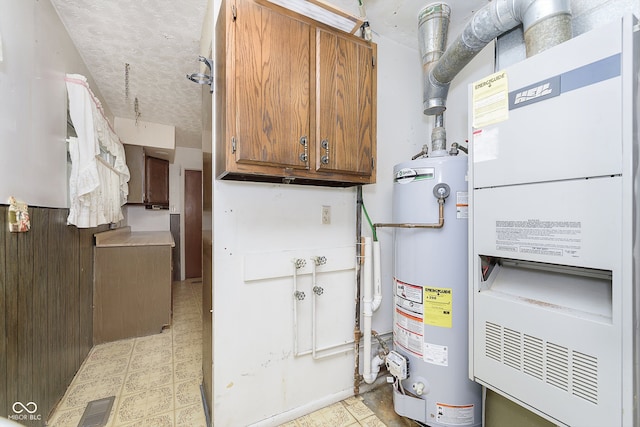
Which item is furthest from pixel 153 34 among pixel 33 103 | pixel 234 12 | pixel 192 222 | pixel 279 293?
pixel 192 222

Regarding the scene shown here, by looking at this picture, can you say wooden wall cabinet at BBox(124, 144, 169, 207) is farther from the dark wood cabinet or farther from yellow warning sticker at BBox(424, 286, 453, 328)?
yellow warning sticker at BBox(424, 286, 453, 328)

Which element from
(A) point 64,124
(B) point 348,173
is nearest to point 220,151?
(B) point 348,173

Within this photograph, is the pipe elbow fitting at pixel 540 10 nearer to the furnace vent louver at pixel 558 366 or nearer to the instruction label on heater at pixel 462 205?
the instruction label on heater at pixel 462 205

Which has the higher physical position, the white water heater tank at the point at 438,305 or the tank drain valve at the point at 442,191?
the tank drain valve at the point at 442,191

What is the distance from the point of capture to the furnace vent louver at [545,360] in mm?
790

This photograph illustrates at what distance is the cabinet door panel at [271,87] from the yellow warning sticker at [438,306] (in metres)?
0.95

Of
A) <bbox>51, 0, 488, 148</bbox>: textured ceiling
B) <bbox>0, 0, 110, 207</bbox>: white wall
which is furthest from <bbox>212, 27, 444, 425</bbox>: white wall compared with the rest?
<bbox>0, 0, 110, 207</bbox>: white wall

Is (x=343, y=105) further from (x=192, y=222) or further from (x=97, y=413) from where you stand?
(x=192, y=222)

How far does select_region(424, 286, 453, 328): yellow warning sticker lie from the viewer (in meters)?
1.33

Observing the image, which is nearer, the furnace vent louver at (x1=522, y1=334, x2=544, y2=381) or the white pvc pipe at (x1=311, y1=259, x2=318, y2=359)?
the furnace vent louver at (x1=522, y1=334, x2=544, y2=381)

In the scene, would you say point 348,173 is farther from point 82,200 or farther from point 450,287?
point 82,200

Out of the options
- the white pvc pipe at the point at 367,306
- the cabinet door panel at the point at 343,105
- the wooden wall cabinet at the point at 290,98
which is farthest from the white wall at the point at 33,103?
the white pvc pipe at the point at 367,306

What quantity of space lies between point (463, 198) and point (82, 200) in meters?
2.62

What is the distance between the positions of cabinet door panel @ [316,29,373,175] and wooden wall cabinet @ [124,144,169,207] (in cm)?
355
